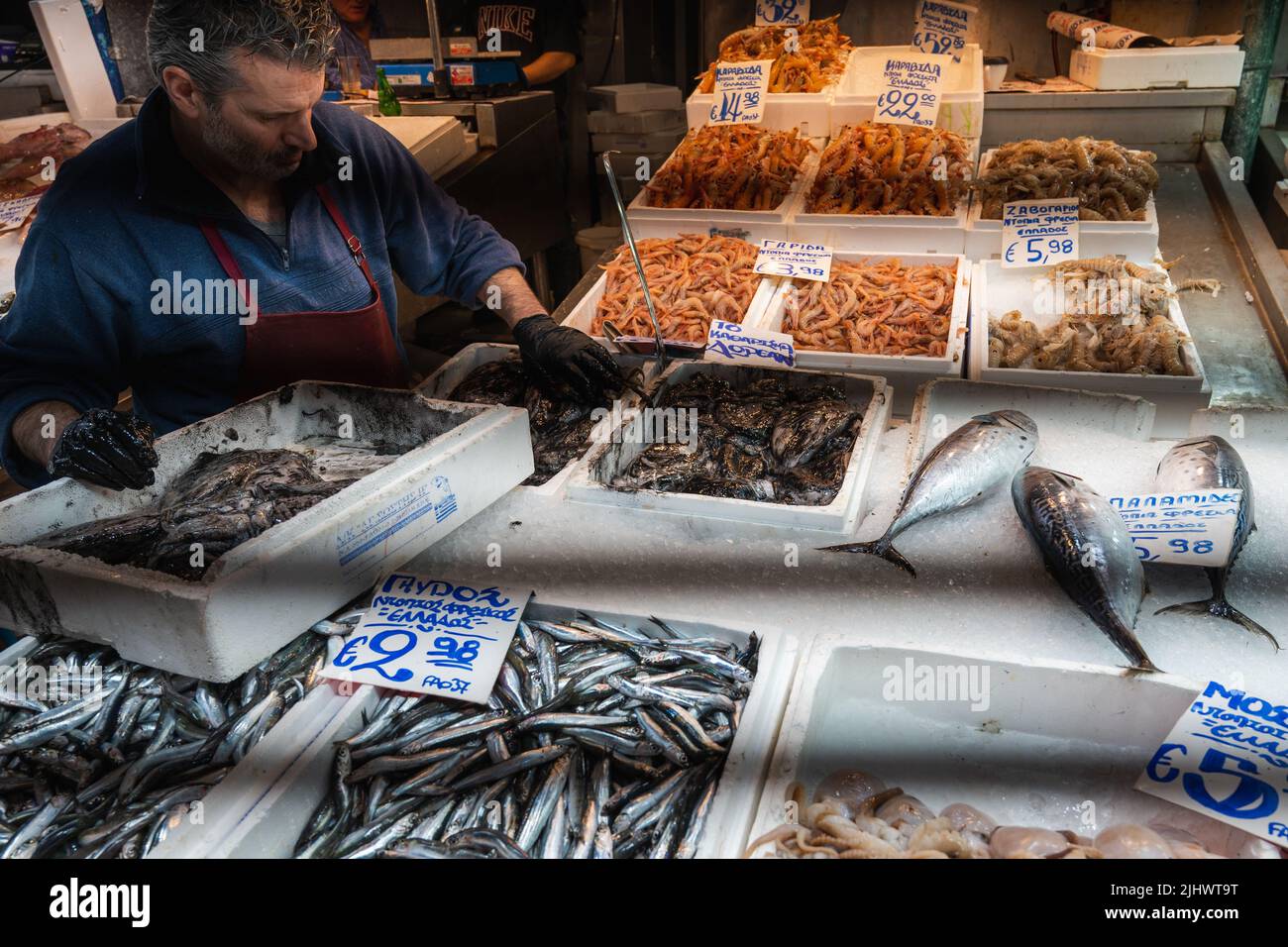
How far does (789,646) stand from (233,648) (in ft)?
3.85

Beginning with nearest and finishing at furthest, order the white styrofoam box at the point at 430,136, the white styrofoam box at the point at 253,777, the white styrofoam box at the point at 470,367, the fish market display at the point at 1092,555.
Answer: the white styrofoam box at the point at 253,777 → the fish market display at the point at 1092,555 → the white styrofoam box at the point at 470,367 → the white styrofoam box at the point at 430,136

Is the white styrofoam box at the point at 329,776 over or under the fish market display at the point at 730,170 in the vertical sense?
under

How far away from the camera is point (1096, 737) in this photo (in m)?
1.75

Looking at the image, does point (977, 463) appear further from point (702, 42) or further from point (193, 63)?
point (702, 42)

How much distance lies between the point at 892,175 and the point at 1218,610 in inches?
115

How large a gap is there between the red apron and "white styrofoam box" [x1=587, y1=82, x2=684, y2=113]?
4.90 feet

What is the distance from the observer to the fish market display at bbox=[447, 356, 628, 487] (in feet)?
8.99

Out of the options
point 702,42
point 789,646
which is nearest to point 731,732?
point 789,646

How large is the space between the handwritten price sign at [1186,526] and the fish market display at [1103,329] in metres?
1.18

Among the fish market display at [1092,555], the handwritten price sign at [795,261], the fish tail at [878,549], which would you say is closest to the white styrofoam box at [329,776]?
the fish tail at [878,549]

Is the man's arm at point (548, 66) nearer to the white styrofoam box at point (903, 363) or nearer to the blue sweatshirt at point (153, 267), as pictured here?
the blue sweatshirt at point (153, 267)

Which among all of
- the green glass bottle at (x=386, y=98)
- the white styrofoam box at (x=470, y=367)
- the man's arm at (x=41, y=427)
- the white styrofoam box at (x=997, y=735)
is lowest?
the white styrofoam box at (x=997, y=735)

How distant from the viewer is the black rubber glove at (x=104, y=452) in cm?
203
